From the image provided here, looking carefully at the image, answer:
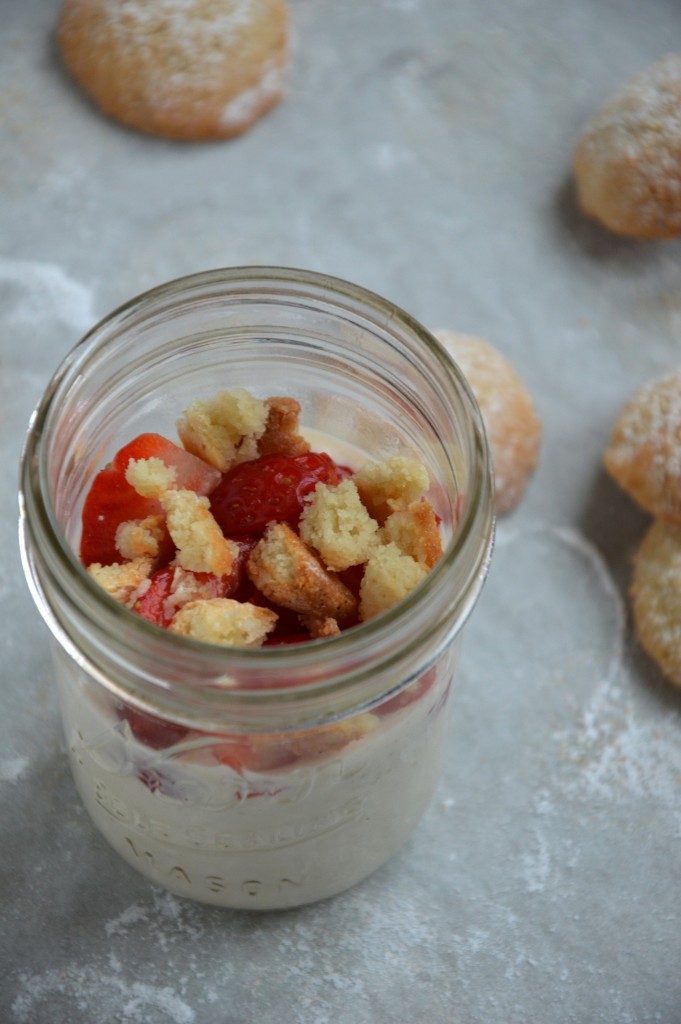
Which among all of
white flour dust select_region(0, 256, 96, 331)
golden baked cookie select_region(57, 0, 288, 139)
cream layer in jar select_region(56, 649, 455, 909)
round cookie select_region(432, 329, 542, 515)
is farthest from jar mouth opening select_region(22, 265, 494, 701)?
golden baked cookie select_region(57, 0, 288, 139)

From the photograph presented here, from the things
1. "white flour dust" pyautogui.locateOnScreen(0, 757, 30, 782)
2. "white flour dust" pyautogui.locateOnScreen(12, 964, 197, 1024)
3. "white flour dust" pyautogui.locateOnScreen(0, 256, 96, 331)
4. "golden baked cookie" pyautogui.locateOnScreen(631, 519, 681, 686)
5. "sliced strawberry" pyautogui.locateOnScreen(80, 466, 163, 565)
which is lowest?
"white flour dust" pyautogui.locateOnScreen(12, 964, 197, 1024)

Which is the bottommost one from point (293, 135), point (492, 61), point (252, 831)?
point (252, 831)

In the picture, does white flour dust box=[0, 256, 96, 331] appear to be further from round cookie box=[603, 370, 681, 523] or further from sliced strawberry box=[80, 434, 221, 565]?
round cookie box=[603, 370, 681, 523]

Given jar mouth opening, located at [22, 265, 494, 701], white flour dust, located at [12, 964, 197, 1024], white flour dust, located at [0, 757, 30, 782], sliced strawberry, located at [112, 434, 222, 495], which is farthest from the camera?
white flour dust, located at [0, 757, 30, 782]

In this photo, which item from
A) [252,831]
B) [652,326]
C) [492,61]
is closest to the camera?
[252,831]

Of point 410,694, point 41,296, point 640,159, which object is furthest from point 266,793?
Answer: point 640,159

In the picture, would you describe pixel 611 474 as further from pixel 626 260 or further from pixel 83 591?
pixel 83 591

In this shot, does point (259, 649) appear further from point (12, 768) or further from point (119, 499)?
point (12, 768)

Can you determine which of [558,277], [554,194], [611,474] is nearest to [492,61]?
[554,194]
